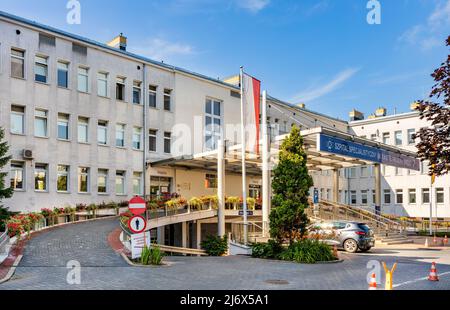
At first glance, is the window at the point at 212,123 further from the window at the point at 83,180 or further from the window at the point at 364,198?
the window at the point at 364,198

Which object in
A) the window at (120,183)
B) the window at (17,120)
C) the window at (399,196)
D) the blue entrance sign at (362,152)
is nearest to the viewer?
the blue entrance sign at (362,152)

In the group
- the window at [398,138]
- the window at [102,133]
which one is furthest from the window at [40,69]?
the window at [398,138]

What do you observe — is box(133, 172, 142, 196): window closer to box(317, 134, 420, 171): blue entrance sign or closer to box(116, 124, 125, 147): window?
box(116, 124, 125, 147): window

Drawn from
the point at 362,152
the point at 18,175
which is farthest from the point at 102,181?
the point at 362,152

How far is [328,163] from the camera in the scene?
117ft

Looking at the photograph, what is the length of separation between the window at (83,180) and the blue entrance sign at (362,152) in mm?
14938

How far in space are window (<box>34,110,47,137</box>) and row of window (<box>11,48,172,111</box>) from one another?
6.19 ft

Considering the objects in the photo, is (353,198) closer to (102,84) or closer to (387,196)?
(387,196)

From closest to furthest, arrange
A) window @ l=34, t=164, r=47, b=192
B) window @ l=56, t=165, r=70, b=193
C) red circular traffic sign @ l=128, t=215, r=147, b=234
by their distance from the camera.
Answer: red circular traffic sign @ l=128, t=215, r=147, b=234 → window @ l=34, t=164, r=47, b=192 → window @ l=56, t=165, r=70, b=193

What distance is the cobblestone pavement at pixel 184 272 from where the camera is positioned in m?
12.1

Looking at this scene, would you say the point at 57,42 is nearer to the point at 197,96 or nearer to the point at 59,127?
the point at 59,127

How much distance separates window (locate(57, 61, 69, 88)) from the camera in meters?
30.0

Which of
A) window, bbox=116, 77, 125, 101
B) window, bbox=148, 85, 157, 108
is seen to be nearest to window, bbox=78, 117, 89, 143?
window, bbox=116, 77, 125, 101
